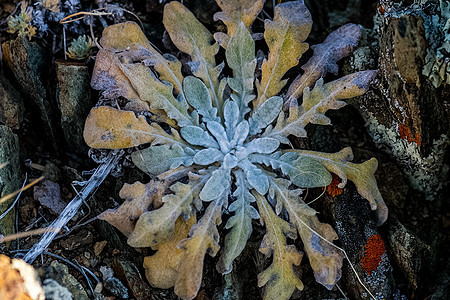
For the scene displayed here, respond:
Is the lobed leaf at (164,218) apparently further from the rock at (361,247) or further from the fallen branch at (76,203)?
the rock at (361,247)

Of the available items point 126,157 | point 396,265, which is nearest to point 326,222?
point 396,265

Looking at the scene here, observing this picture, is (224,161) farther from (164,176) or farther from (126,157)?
(126,157)

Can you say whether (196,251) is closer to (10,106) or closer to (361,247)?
(361,247)

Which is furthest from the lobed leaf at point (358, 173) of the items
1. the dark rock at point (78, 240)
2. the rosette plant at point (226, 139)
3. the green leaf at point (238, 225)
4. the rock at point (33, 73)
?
the rock at point (33, 73)

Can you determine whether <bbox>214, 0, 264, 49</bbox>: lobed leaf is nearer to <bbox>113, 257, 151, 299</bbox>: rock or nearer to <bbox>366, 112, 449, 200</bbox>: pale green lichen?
<bbox>366, 112, 449, 200</bbox>: pale green lichen

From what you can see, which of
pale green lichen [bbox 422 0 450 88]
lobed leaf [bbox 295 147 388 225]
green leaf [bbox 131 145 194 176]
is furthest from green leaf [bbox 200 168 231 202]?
pale green lichen [bbox 422 0 450 88]

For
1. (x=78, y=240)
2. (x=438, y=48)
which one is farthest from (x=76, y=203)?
(x=438, y=48)
